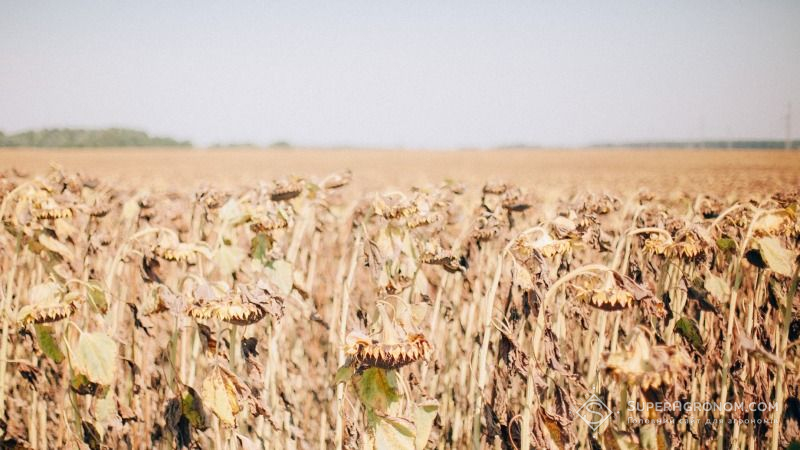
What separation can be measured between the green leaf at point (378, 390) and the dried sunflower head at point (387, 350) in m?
0.14

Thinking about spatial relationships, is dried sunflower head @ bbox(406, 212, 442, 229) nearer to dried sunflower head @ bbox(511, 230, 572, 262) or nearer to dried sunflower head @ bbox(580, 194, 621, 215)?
dried sunflower head @ bbox(511, 230, 572, 262)

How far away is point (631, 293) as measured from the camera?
1.42 meters

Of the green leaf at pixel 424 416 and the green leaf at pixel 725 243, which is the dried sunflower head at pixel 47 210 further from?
the green leaf at pixel 725 243

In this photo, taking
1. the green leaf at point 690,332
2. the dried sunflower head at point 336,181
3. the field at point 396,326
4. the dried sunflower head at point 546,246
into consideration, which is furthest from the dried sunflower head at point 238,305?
the green leaf at point 690,332

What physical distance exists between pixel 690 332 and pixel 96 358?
8.13 ft

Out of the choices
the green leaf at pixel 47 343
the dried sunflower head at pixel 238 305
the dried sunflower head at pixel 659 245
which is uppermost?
the dried sunflower head at pixel 659 245

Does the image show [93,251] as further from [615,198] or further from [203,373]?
[615,198]

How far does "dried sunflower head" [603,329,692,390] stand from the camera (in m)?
1.27

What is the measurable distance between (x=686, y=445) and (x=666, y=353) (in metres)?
2.21

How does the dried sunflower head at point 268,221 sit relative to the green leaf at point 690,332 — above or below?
above

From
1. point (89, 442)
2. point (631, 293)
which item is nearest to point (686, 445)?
point (631, 293)

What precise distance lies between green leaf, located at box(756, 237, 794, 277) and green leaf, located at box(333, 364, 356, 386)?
1762 mm

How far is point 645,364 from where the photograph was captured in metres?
1.29

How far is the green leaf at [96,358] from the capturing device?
181 cm
